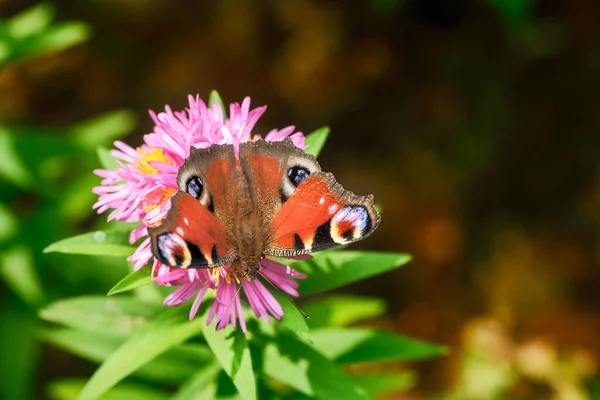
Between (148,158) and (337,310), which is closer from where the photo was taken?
(148,158)

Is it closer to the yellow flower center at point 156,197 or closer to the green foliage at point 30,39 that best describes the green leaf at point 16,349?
the green foliage at point 30,39

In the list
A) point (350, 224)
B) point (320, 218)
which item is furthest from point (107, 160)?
point (350, 224)

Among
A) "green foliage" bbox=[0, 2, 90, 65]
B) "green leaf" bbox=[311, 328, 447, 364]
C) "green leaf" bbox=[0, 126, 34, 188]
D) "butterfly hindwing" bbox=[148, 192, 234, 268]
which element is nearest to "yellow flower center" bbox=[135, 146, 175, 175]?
"butterfly hindwing" bbox=[148, 192, 234, 268]

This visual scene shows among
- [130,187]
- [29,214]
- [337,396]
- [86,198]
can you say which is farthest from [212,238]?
[29,214]

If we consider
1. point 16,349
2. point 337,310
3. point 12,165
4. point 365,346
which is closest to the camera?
point 365,346

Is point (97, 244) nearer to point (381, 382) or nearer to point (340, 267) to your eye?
point (340, 267)

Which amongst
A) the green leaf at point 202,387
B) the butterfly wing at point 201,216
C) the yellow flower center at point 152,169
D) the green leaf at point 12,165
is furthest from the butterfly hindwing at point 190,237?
the green leaf at point 12,165
